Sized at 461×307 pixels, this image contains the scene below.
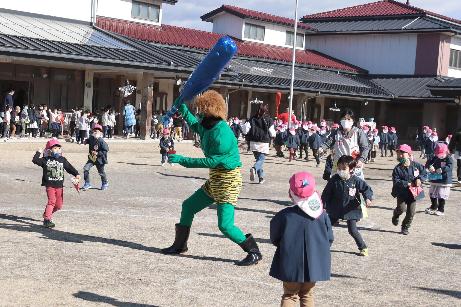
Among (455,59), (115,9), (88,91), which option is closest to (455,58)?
(455,59)

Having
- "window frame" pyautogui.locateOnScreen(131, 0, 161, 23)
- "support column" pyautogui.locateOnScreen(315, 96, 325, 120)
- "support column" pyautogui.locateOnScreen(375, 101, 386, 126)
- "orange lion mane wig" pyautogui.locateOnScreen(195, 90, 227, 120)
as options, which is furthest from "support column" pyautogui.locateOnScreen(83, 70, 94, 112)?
"orange lion mane wig" pyautogui.locateOnScreen(195, 90, 227, 120)

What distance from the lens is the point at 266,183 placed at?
1612 cm

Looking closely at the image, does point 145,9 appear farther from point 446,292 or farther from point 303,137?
point 446,292

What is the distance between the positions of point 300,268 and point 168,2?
3107 centimetres

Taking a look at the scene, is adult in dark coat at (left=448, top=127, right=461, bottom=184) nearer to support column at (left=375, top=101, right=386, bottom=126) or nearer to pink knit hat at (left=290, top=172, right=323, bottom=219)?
pink knit hat at (left=290, top=172, right=323, bottom=219)

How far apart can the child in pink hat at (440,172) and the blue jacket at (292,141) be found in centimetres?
1157

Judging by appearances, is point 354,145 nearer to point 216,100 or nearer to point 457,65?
point 216,100

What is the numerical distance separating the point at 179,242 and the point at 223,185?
0.93 m

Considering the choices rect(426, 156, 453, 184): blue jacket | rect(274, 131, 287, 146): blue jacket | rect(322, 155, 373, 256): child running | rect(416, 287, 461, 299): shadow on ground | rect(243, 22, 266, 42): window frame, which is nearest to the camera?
rect(416, 287, 461, 299): shadow on ground

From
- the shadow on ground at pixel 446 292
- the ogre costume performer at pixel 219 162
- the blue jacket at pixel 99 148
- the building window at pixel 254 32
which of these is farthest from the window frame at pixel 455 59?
the ogre costume performer at pixel 219 162

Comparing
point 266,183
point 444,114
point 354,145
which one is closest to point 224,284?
point 354,145

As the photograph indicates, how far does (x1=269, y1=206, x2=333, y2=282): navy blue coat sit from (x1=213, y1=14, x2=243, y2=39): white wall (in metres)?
36.2

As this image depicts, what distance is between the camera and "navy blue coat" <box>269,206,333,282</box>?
5.00 metres

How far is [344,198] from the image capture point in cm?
836
